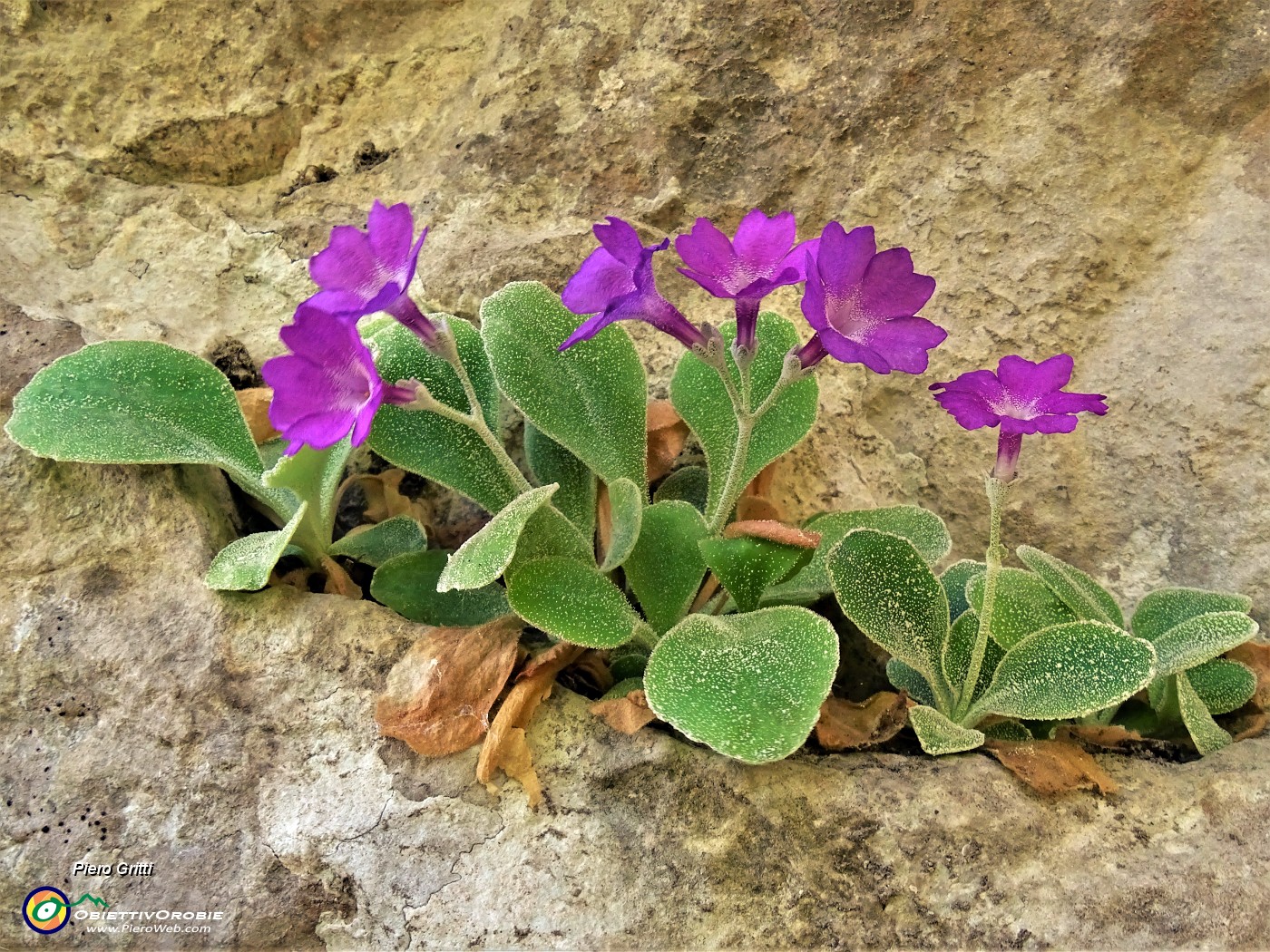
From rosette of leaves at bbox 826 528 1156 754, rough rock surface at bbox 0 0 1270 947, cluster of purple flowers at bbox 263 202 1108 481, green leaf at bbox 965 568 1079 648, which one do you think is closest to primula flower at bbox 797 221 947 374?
cluster of purple flowers at bbox 263 202 1108 481

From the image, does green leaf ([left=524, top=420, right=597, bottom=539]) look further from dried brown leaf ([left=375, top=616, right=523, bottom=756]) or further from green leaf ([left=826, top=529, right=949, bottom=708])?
green leaf ([left=826, top=529, right=949, bottom=708])

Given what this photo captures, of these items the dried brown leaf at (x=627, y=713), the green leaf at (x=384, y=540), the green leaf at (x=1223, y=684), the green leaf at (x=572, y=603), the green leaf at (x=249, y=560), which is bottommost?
the green leaf at (x=1223, y=684)

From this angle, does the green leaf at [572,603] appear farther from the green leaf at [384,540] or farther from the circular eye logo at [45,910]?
the circular eye logo at [45,910]

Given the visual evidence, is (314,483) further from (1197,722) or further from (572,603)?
(1197,722)

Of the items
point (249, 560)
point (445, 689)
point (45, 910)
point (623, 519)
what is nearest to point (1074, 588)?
point (623, 519)

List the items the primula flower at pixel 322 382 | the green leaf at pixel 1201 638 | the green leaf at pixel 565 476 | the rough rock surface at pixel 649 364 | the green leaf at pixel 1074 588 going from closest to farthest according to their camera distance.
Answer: the primula flower at pixel 322 382 < the rough rock surface at pixel 649 364 < the green leaf at pixel 1201 638 < the green leaf at pixel 1074 588 < the green leaf at pixel 565 476

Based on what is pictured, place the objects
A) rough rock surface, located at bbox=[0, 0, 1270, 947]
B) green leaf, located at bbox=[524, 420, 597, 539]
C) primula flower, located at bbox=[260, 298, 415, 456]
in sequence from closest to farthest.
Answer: primula flower, located at bbox=[260, 298, 415, 456]
rough rock surface, located at bbox=[0, 0, 1270, 947]
green leaf, located at bbox=[524, 420, 597, 539]

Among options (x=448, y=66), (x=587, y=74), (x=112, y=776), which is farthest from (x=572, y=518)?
(x=448, y=66)

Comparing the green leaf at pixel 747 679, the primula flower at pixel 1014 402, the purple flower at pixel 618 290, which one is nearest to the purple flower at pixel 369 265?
the purple flower at pixel 618 290
